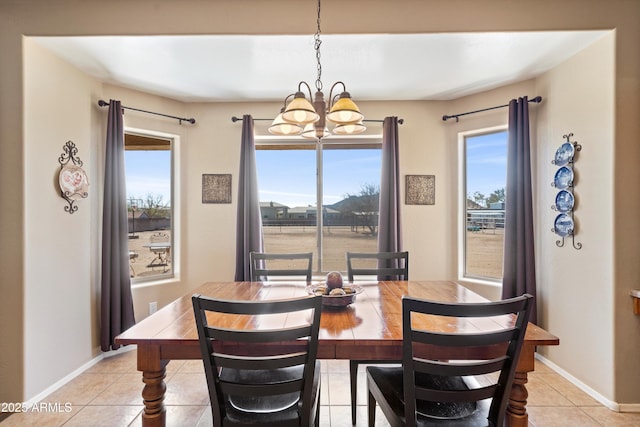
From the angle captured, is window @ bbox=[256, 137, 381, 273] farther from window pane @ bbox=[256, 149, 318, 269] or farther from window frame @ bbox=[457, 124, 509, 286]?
window frame @ bbox=[457, 124, 509, 286]

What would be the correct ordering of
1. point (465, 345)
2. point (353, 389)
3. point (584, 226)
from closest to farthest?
1. point (465, 345)
2. point (353, 389)
3. point (584, 226)

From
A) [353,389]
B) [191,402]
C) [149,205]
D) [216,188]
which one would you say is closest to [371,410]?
[353,389]

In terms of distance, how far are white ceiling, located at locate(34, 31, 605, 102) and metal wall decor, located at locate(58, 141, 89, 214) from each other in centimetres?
77

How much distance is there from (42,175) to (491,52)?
3636 mm

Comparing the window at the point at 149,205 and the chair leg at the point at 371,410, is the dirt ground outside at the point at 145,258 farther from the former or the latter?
the chair leg at the point at 371,410

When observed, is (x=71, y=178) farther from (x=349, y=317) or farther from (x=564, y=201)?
(x=564, y=201)

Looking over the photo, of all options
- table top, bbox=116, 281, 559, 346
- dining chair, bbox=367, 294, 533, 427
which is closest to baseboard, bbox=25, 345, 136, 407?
table top, bbox=116, 281, 559, 346

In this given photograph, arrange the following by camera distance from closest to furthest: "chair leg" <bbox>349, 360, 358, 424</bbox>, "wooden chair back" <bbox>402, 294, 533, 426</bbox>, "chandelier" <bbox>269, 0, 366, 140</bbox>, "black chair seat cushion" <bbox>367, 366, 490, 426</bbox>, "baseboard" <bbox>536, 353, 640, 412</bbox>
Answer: "wooden chair back" <bbox>402, 294, 533, 426</bbox> → "black chair seat cushion" <bbox>367, 366, 490, 426</bbox> → "chandelier" <bbox>269, 0, 366, 140</bbox> → "chair leg" <bbox>349, 360, 358, 424</bbox> → "baseboard" <bbox>536, 353, 640, 412</bbox>

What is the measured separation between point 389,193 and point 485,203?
1079 mm

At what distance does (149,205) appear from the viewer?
3469 mm

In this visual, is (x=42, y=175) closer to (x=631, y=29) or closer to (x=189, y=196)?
(x=189, y=196)

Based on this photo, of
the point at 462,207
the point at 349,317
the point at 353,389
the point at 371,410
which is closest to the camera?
the point at 349,317

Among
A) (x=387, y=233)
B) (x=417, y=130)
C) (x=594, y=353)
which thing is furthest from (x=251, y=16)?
(x=594, y=353)

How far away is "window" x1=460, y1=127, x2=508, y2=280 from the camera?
3348 mm
